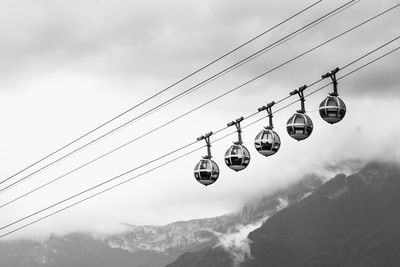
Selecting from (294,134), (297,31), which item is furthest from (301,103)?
(297,31)

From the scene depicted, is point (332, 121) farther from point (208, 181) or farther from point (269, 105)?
point (208, 181)

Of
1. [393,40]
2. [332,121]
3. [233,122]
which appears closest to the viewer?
[393,40]

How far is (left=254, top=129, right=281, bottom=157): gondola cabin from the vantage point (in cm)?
5553

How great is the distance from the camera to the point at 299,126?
53.9m

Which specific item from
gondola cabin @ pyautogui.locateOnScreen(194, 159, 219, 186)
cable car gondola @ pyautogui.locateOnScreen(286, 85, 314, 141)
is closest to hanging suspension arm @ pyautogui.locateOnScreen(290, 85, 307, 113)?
cable car gondola @ pyautogui.locateOnScreen(286, 85, 314, 141)

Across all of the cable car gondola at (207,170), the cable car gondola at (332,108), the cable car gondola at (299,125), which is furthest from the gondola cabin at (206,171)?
the cable car gondola at (332,108)

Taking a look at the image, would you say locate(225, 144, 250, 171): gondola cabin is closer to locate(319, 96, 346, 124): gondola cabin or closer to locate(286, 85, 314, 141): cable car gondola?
locate(286, 85, 314, 141): cable car gondola

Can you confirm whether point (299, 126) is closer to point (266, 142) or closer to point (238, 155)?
point (266, 142)

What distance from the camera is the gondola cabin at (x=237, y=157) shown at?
2213 inches

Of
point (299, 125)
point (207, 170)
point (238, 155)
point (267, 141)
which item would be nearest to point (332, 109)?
point (299, 125)

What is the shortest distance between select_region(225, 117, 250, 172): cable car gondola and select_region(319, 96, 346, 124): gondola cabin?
19.6 feet

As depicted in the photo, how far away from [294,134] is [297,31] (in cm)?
699

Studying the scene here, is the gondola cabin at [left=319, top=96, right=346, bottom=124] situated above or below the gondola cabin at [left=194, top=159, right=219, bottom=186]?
below

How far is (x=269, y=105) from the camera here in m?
54.0
